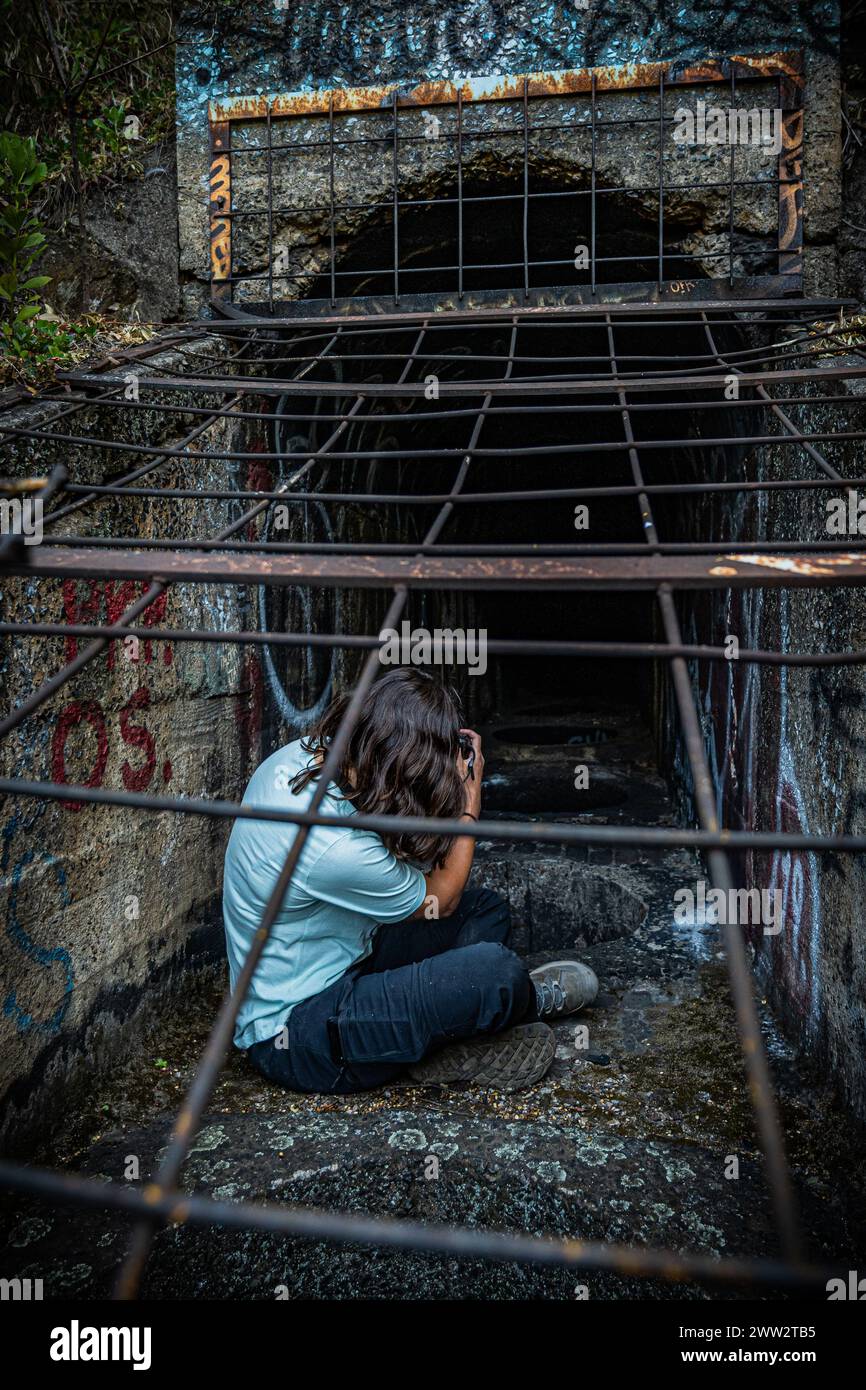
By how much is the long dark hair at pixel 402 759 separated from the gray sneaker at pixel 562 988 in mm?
886

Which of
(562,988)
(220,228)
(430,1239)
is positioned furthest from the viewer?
(220,228)

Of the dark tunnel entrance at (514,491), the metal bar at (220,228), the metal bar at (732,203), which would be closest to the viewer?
the dark tunnel entrance at (514,491)

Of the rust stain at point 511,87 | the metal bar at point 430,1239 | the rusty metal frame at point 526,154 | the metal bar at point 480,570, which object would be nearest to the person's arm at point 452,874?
the metal bar at point 480,570

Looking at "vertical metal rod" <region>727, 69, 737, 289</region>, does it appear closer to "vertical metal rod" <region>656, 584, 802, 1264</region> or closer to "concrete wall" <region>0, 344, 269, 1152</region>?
"concrete wall" <region>0, 344, 269, 1152</region>

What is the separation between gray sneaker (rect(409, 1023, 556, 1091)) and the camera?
A: 9.43 ft

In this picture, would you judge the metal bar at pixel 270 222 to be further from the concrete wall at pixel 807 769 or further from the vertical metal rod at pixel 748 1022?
the vertical metal rod at pixel 748 1022

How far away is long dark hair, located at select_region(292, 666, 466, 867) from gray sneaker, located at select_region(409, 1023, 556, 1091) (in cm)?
65

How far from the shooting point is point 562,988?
3.32m

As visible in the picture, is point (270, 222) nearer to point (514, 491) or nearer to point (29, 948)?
point (514, 491)

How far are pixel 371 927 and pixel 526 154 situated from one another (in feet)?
11.2

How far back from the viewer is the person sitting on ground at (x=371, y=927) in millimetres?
2596

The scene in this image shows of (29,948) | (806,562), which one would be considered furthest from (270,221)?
(806,562)

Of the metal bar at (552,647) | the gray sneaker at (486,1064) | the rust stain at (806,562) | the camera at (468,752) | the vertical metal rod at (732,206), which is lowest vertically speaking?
the gray sneaker at (486,1064)
